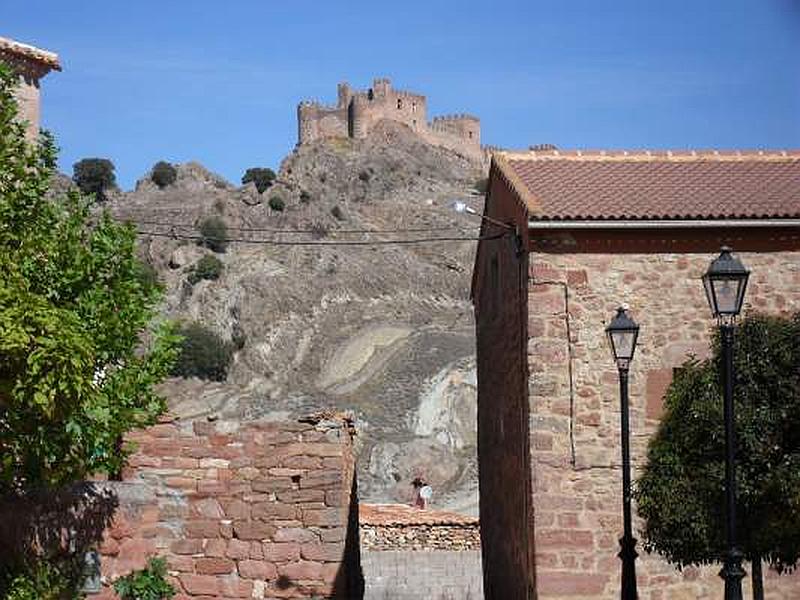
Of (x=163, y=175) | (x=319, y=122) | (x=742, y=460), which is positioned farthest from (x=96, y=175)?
(x=742, y=460)

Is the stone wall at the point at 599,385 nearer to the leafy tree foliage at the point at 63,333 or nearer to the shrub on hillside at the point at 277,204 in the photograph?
the leafy tree foliage at the point at 63,333

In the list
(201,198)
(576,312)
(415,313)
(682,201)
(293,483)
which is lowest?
(293,483)

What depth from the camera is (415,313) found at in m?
86.4

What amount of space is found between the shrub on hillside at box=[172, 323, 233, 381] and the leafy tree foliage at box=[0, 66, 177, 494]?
2563 inches

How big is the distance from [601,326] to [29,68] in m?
14.3

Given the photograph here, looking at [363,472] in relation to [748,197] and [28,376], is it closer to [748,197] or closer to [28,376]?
[748,197]

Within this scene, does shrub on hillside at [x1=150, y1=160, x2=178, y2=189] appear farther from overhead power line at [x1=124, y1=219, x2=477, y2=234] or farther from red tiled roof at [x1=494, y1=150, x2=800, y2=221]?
red tiled roof at [x1=494, y1=150, x2=800, y2=221]

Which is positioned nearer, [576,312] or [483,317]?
[576,312]

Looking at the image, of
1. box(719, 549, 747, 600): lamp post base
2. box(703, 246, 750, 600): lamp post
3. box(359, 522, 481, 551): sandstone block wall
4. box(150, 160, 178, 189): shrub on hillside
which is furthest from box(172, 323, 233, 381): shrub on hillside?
box(719, 549, 747, 600): lamp post base

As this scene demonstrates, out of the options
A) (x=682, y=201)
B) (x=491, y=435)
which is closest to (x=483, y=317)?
(x=491, y=435)

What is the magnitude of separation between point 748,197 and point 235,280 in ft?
234

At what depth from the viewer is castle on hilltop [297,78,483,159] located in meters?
118

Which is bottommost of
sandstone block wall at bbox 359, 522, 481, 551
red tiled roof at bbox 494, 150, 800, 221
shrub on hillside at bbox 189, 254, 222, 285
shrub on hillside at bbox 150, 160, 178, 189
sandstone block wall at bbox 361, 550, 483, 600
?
sandstone block wall at bbox 361, 550, 483, 600

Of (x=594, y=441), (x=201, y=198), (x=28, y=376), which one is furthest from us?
(x=201, y=198)
